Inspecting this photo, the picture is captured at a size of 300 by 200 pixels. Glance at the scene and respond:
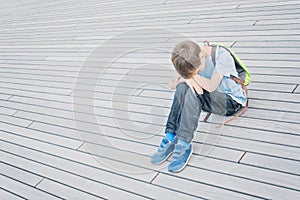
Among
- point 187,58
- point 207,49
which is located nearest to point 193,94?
point 187,58

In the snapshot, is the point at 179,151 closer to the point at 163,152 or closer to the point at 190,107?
the point at 163,152

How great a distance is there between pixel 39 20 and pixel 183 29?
3167mm

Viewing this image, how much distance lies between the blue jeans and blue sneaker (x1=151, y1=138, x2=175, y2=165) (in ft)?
0.26

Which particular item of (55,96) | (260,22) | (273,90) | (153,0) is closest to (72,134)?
(55,96)


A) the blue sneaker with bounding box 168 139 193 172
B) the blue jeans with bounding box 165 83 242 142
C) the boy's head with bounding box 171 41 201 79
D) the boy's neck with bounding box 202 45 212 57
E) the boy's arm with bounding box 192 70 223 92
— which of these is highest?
the boy's head with bounding box 171 41 201 79

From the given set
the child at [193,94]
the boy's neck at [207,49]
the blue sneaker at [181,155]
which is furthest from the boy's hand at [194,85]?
the blue sneaker at [181,155]

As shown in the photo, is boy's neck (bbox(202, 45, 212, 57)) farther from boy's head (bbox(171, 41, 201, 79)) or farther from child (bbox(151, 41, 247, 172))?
boy's head (bbox(171, 41, 201, 79))

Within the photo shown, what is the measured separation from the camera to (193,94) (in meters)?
2.12

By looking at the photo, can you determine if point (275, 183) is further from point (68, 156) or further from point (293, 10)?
point (293, 10)

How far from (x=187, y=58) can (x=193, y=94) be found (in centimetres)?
22

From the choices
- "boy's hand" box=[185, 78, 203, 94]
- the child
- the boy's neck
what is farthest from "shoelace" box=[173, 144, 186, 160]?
the boy's neck

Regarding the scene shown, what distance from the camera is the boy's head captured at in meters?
2.06

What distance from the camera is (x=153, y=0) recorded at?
4.91 metres

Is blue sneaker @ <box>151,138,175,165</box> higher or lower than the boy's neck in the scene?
lower
